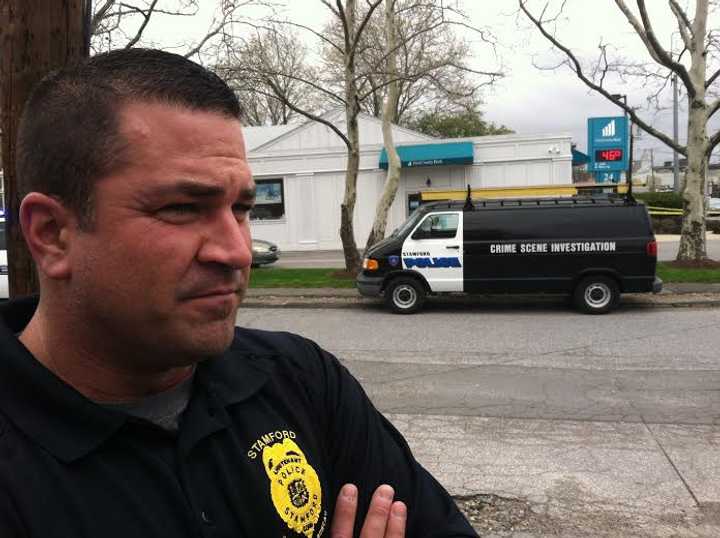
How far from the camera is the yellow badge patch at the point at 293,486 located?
133cm

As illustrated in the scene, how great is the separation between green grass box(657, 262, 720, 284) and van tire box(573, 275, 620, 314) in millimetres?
3189

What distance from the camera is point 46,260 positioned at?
4.04 feet

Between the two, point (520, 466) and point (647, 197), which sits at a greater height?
point (647, 197)

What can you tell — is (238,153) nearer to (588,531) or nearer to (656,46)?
(588,531)

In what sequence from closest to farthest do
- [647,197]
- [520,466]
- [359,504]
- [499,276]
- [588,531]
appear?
[359,504]
[588,531]
[520,466]
[499,276]
[647,197]

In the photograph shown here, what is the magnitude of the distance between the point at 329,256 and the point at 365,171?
4.28 m

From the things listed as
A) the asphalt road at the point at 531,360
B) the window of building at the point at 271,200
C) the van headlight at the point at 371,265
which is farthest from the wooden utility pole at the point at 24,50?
the window of building at the point at 271,200

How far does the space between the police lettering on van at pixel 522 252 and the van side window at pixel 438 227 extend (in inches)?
0.7

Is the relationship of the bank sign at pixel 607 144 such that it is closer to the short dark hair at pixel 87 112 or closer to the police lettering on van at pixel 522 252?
the police lettering on van at pixel 522 252

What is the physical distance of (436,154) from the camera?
24.0m

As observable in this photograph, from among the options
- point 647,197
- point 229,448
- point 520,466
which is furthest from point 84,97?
point 647,197

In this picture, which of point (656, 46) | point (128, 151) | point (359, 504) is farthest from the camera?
point (656, 46)

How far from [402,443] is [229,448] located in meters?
0.67

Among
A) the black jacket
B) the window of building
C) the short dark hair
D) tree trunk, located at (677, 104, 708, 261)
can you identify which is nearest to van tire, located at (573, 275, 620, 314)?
tree trunk, located at (677, 104, 708, 261)
